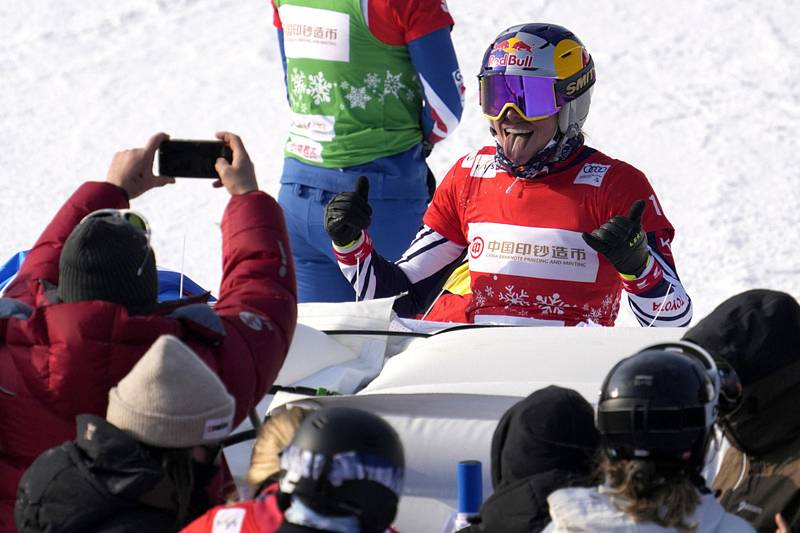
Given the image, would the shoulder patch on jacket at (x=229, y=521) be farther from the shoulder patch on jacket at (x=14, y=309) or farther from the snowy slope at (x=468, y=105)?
the snowy slope at (x=468, y=105)

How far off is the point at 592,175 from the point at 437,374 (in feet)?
3.22

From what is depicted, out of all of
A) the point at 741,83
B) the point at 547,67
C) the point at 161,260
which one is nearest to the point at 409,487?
the point at 547,67

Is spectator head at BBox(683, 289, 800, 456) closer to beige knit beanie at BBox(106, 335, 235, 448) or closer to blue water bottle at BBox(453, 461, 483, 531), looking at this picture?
blue water bottle at BBox(453, 461, 483, 531)

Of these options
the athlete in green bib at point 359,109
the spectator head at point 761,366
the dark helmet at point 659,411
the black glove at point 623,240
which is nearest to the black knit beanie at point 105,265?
the dark helmet at point 659,411

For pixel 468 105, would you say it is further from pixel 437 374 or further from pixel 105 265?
pixel 105 265

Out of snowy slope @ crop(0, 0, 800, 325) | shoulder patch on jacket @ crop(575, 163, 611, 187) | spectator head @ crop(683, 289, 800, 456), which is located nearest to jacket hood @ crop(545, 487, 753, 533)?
spectator head @ crop(683, 289, 800, 456)

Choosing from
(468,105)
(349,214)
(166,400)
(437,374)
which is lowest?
(468,105)

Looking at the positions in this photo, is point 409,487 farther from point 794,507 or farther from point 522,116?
point 522,116

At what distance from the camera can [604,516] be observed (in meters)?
2.11

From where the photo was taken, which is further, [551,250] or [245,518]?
[551,250]

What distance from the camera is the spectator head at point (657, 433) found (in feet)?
6.99

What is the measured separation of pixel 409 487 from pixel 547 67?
1617 millimetres

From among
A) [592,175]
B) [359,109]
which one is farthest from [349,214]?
[359,109]

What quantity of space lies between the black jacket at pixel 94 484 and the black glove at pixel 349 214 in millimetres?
1987
